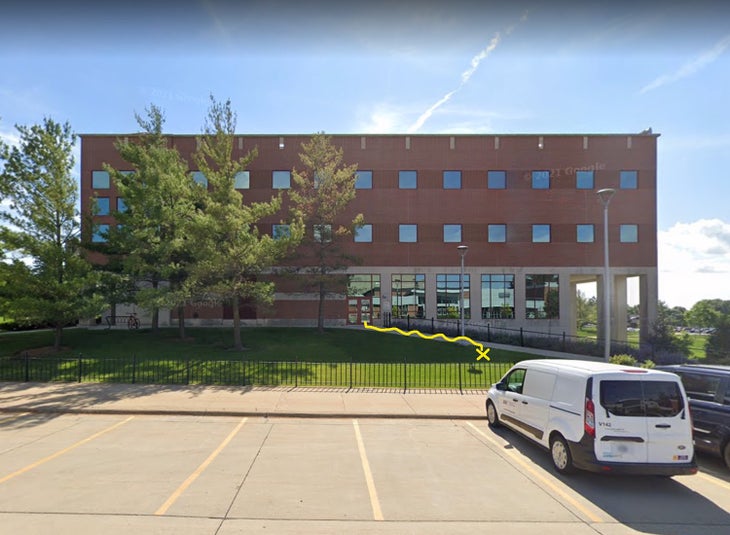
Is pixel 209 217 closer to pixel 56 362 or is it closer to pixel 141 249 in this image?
pixel 141 249

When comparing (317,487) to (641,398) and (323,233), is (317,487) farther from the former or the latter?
(323,233)

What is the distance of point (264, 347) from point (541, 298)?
2410 centimetres

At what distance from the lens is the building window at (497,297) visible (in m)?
34.1

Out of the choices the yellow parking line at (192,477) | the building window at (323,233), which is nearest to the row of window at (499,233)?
the building window at (323,233)

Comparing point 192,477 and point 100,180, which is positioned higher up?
point 100,180

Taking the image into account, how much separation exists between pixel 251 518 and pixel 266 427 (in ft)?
14.8

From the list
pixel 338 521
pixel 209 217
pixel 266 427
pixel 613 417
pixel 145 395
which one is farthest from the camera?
pixel 209 217

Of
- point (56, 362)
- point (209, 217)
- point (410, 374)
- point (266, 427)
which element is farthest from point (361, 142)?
point (266, 427)

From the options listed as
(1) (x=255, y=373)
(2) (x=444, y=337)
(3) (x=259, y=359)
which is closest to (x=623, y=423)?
(1) (x=255, y=373)

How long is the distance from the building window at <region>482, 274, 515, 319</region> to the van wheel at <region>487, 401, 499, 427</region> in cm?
2502

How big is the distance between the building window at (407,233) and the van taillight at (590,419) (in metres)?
28.3

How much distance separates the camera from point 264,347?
2175 cm

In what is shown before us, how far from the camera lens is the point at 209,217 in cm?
1808

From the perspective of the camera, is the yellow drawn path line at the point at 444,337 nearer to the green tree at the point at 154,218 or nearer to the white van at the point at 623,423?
the white van at the point at 623,423
